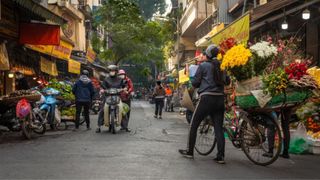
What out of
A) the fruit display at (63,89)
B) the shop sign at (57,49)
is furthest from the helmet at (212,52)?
the shop sign at (57,49)

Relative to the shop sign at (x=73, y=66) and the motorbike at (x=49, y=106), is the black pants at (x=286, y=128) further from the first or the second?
the shop sign at (x=73, y=66)

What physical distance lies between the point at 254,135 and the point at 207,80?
1.13 m

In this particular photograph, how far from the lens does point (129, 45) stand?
156 ft

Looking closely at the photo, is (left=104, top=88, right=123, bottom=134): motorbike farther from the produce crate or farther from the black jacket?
the produce crate

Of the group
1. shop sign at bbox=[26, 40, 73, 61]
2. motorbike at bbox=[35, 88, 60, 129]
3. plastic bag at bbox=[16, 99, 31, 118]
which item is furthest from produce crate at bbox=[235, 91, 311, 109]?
shop sign at bbox=[26, 40, 73, 61]

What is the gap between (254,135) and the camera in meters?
7.77

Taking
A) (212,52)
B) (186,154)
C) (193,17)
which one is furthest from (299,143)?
(193,17)

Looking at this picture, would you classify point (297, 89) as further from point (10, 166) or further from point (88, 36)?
point (88, 36)

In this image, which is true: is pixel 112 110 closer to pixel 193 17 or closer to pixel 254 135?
pixel 254 135

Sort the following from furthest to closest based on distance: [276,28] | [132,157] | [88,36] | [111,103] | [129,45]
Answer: [129,45] < [88,36] < [276,28] < [111,103] < [132,157]

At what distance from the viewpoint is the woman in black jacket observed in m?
7.79

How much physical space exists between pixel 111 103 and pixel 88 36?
30317mm

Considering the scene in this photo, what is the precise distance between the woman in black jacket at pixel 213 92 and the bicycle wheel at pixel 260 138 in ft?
1.30

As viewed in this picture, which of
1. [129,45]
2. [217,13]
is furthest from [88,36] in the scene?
[217,13]
